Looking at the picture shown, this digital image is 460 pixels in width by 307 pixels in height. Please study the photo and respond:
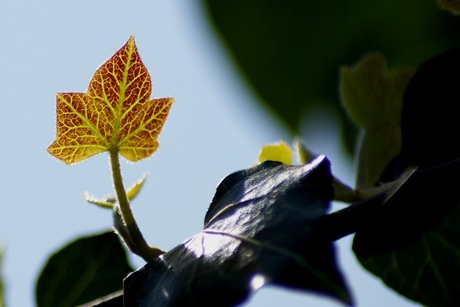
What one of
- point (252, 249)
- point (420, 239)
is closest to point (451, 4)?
point (420, 239)

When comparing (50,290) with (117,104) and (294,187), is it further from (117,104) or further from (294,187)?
(294,187)

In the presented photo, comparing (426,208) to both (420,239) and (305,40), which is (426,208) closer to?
(420,239)

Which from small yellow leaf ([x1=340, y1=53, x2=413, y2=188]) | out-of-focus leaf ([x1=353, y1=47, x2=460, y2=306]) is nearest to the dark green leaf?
out-of-focus leaf ([x1=353, y1=47, x2=460, y2=306])

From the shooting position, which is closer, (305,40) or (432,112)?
(432,112)

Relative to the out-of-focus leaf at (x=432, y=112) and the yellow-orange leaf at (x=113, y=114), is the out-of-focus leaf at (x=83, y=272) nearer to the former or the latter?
the yellow-orange leaf at (x=113, y=114)

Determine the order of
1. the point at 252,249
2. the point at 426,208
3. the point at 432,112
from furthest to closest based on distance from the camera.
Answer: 1. the point at 432,112
2. the point at 426,208
3. the point at 252,249

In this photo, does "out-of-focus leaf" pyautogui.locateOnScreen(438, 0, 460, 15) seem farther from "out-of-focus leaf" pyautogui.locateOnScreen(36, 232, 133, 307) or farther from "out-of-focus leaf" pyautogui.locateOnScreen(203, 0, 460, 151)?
"out-of-focus leaf" pyautogui.locateOnScreen(203, 0, 460, 151)

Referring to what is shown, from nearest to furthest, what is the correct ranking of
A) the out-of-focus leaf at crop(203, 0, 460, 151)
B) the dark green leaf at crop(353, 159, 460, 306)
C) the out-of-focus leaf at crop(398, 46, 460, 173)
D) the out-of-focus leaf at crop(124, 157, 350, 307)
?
1. the out-of-focus leaf at crop(124, 157, 350, 307)
2. the dark green leaf at crop(353, 159, 460, 306)
3. the out-of-focus leaf at crop(398, 46, 460, 173)
4. the out-of-focus leaf at crop(203, 0, 460, 151)
